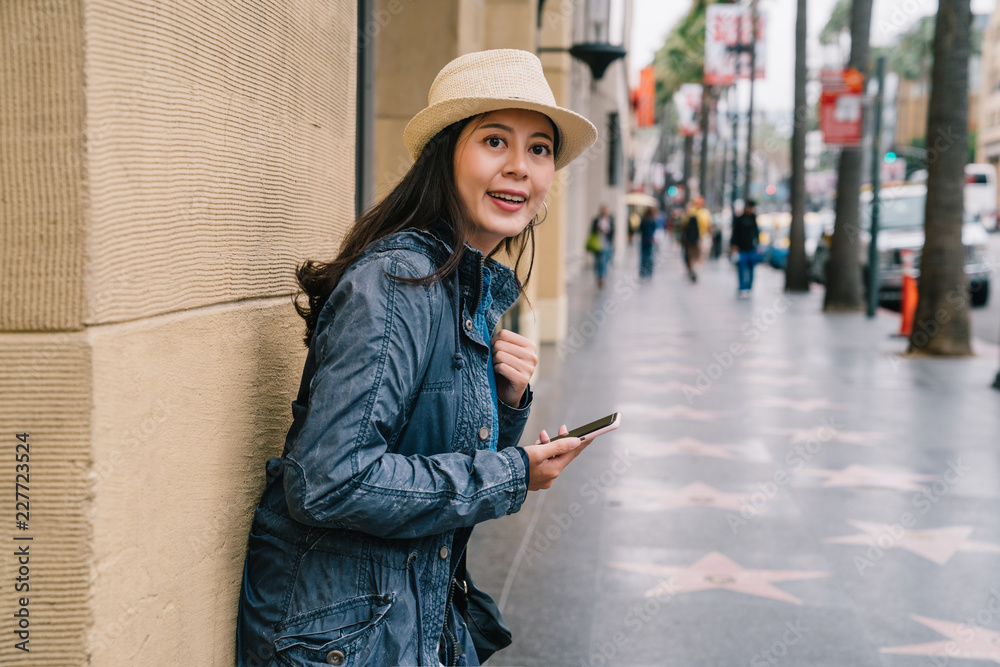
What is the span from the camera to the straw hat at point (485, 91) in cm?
198

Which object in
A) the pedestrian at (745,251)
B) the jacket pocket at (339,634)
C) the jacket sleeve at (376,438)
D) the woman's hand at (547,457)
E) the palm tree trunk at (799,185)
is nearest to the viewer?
the jacket sleeve at (376,438)

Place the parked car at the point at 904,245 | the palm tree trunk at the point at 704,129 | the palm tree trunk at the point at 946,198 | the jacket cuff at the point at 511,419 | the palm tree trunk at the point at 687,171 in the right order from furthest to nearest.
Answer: the palm tree trunk at the point at 687,171, the palm tree trunk at the point at 704,129, the parked car at the point at 904,245, the palm tree trunk at the point at 946,198, the jacket cuff at the point at 511,419

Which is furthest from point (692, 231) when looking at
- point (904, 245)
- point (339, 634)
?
point (339, 634)

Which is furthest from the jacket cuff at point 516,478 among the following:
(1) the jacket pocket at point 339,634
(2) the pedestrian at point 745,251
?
(2) the pedestrian at point 745,251

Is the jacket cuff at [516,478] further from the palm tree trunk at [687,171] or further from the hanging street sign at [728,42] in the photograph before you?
the palm tree trunk at [687,171]

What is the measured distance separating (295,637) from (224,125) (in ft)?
3.06

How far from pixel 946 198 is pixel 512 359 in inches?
459

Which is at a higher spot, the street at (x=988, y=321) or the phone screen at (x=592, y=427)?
the phone screen at (x=592, y=427)

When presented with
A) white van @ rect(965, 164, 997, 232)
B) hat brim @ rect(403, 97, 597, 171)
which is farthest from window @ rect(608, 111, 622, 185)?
hat brim @ rect(403, 97, 597, 171)

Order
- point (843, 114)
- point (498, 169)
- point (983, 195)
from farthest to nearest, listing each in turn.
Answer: point (983, 195) → point (843, 114) → point (498, 169)

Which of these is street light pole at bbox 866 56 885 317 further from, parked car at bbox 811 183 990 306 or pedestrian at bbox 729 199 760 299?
pedestrian at bbox 729 199 760 299

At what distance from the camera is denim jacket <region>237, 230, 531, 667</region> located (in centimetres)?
163

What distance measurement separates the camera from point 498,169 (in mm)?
2045

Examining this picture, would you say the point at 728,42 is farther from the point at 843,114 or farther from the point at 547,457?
the point at 547,457
